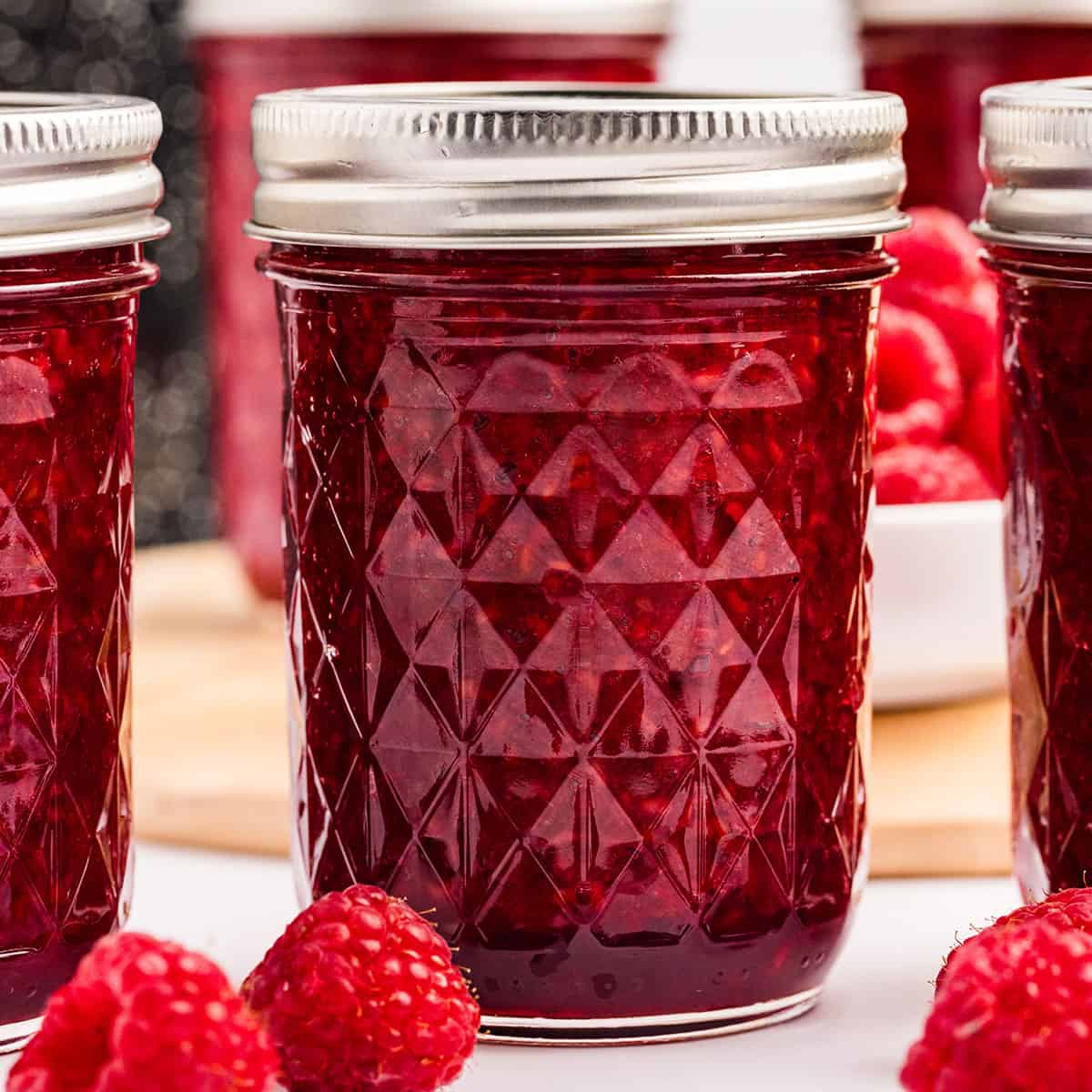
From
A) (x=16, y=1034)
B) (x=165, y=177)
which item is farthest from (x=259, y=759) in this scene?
(x=165, y=177)

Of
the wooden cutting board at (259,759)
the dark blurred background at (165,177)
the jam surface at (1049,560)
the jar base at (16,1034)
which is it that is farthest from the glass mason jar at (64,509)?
the dark blurred background at (165,177)

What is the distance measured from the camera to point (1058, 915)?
94 centimetres

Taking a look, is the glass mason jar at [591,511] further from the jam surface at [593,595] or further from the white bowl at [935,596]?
the white bowl at [935,596]

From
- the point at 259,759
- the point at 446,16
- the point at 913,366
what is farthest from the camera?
the point at 446,16

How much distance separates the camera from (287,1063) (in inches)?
35.5

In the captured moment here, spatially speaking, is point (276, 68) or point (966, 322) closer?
point (966, 322)

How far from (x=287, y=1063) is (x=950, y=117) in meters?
1.16

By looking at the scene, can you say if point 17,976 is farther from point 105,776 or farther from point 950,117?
point 950,117

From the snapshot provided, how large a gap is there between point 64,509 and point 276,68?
900 mm

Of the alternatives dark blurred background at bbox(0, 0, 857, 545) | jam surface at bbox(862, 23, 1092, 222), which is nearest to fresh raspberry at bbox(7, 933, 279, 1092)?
jam surface at bbox(862, 23, 1092, 222)

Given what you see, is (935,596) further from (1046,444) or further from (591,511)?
(591,511)

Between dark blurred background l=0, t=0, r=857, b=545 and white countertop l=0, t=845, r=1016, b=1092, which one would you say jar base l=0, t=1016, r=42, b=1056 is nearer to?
white countertop l=0, t=845, r=1016, b=1092

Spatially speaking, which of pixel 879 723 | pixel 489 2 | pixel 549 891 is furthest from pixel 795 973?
pixel 489 2

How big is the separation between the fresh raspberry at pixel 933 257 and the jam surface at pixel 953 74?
251 mm
